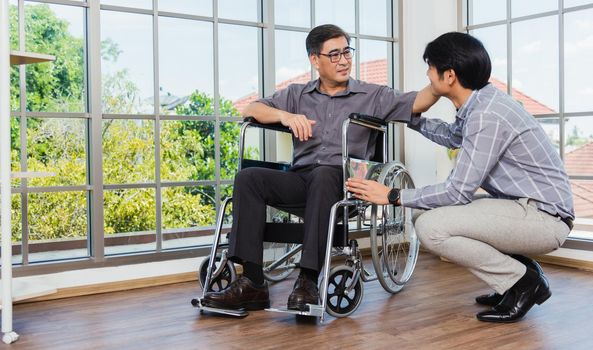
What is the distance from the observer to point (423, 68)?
158 inches

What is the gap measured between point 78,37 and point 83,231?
0.85 meters

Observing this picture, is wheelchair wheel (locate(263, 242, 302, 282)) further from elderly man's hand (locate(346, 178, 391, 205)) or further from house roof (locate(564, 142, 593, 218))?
house roof (locate(564, 142, 593, 218))

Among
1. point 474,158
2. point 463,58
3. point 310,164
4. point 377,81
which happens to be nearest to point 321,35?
point 310,164

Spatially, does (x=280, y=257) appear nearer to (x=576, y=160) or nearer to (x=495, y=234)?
(x=495, y=234)

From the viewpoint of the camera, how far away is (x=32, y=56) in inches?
86.8

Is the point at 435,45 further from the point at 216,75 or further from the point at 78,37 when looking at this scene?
the point at 78,37

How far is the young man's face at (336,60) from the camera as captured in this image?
2709 millimetres

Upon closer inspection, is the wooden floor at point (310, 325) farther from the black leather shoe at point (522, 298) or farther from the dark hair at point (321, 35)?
the dark hair at point (321, 35)

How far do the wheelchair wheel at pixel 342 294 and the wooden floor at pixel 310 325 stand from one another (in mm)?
39

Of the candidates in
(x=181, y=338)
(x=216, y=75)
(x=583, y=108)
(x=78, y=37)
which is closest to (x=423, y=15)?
(x=583, y=108)

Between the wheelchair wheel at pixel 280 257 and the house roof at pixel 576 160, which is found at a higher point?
the house roof at pixel 576 160

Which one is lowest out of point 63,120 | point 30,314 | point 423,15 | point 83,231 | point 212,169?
point 30,314

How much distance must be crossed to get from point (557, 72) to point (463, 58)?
144 centimetres

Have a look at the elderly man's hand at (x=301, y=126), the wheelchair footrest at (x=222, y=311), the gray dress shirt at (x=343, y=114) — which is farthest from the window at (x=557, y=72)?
the wheelchair footrest at (x=222, y=311)
